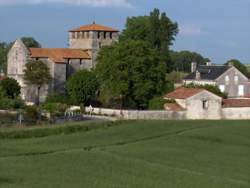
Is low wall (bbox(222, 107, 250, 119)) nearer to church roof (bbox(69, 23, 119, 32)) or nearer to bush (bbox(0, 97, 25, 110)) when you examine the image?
bush (bbox(0, 97, 25, 110))

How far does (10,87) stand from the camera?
84875 mm

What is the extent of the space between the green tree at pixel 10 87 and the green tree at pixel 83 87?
5858 millimetres

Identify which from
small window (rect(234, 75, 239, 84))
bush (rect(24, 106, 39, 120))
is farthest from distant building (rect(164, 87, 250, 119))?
small window (rect(234, 75, 239, 84))

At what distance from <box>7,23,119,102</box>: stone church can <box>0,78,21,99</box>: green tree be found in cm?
698

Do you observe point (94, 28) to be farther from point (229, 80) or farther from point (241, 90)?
→ point (241, 90)

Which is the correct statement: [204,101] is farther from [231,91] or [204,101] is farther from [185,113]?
[231,91]

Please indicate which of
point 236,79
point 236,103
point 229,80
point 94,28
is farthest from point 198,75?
point 236,103

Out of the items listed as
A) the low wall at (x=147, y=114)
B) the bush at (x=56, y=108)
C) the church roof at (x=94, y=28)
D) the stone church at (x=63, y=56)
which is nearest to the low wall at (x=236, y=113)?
the low wall at (x=147, y=114)

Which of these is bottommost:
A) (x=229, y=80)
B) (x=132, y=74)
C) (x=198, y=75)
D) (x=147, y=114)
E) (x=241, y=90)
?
(x=147, y=114)

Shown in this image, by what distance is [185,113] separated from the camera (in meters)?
73.5

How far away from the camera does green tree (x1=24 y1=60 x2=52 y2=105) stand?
293ft

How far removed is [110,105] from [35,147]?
45.9 meters

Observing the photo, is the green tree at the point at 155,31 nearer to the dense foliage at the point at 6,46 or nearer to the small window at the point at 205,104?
the dense foliage at the point at 6,46

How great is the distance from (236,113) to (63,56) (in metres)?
28.4
